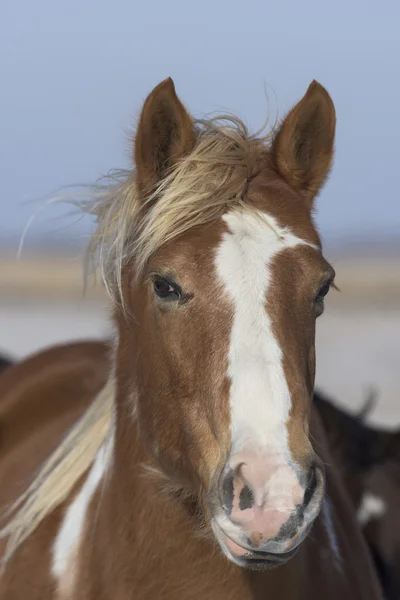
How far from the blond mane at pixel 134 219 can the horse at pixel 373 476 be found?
1765 millimetres

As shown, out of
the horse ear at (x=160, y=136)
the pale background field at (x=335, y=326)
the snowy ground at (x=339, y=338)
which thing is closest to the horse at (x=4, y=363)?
the pale background field at (x=335, y=326)

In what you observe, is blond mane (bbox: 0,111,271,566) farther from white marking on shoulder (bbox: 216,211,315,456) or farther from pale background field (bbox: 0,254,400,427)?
pale background field (bbox: 0,254,400,427)

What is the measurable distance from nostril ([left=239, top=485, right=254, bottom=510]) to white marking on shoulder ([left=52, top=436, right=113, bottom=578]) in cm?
100

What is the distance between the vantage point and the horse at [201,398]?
2.76 metres

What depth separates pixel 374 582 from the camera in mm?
3996

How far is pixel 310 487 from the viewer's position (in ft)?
8.91

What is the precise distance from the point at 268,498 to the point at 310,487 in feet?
0.46

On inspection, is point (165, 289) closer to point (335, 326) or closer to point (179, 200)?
point (179, 200)

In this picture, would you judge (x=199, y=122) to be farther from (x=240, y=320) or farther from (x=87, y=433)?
(x=87, y=433)

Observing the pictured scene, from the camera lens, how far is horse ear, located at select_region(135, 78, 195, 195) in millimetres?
3219

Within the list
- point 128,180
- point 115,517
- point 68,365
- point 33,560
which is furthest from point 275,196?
point 68,365

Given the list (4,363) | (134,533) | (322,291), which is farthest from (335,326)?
(322,291)

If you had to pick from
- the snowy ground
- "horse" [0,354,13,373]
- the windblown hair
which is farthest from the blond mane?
the snowy ground

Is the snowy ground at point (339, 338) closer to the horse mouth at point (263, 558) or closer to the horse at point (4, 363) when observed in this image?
the horse at point (4, 363)
